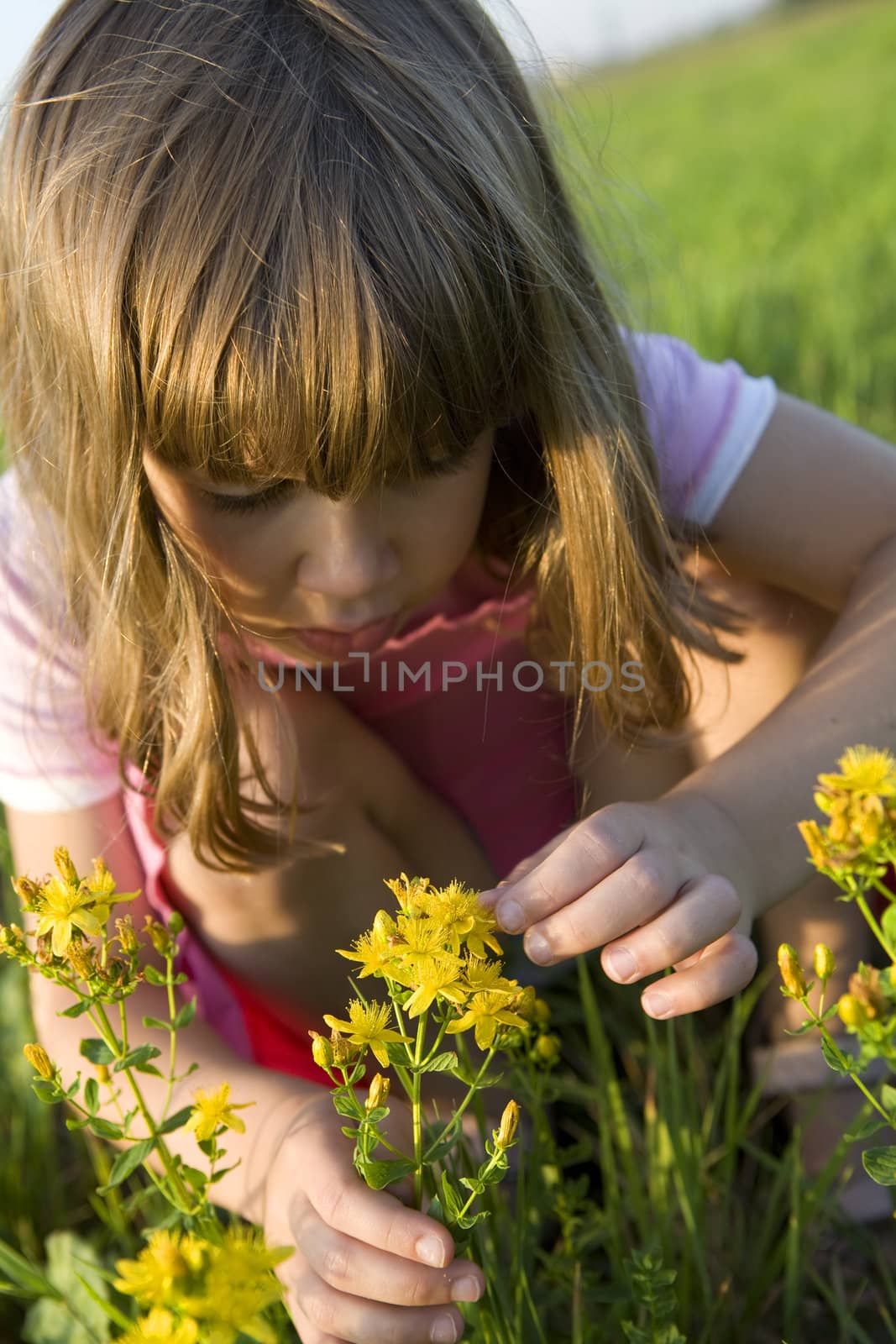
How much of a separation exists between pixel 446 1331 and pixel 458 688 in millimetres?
880

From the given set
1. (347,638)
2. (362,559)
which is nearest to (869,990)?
(362,559)

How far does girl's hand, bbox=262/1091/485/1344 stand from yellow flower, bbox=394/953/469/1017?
19 cm

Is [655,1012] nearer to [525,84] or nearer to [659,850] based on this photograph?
[659,850]

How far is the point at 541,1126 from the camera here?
3.28ft

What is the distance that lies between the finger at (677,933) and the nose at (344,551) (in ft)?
1.28

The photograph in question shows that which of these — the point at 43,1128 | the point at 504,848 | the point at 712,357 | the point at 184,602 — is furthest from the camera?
the point at 712,357

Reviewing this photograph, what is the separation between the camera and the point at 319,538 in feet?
3.57

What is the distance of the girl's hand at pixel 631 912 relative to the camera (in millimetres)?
836

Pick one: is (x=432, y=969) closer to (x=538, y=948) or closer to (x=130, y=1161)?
(x=538, y=948)

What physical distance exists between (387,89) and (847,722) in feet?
2.44

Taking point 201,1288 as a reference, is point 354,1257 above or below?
below

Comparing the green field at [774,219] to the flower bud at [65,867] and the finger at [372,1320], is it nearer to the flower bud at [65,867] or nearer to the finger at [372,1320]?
the flower bud at [65,867]

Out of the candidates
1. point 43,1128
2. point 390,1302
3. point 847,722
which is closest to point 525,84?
point 847,722

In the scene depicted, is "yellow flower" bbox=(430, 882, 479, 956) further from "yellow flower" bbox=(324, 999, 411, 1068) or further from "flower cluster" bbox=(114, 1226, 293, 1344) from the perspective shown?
"flower cluster" bbox=(114, 1226, 293, 1344)
